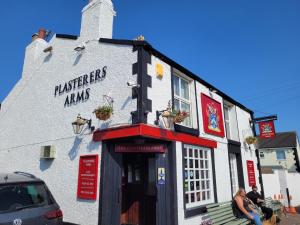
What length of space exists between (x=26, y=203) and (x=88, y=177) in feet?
9.47

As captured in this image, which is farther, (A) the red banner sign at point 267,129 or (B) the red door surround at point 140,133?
(A) the red banner sign at point 267,129

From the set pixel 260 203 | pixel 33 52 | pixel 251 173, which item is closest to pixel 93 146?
pixel 33 52

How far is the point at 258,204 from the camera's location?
31.0 feet

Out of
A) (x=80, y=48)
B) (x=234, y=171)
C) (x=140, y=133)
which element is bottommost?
(x=234, y=171)

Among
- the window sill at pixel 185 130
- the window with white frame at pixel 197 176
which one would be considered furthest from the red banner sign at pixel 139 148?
the window with white frame at pixel 197 176

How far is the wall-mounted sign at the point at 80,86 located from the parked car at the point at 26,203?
390 centimetres

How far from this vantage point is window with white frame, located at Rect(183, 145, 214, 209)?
762 cm

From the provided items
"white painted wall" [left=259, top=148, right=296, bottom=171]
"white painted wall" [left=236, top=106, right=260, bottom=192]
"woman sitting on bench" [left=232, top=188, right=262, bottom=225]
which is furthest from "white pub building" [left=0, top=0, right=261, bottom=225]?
"white painted wall" [left=259, top=148, right=296, bottom=171]

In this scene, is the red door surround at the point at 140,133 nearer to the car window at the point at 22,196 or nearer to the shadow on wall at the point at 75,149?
the shadow on wall at the point at 75,149

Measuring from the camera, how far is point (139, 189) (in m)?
7.17

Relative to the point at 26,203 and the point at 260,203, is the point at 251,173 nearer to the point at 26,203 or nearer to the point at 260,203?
the point at 260,203

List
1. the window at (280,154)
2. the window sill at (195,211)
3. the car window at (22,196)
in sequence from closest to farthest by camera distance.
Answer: the car window at (22,196), the window sill at (195,211), the window at (280,154)

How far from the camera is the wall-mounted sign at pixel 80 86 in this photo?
774cm

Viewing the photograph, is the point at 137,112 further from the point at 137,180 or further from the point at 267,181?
the point at 267,181
